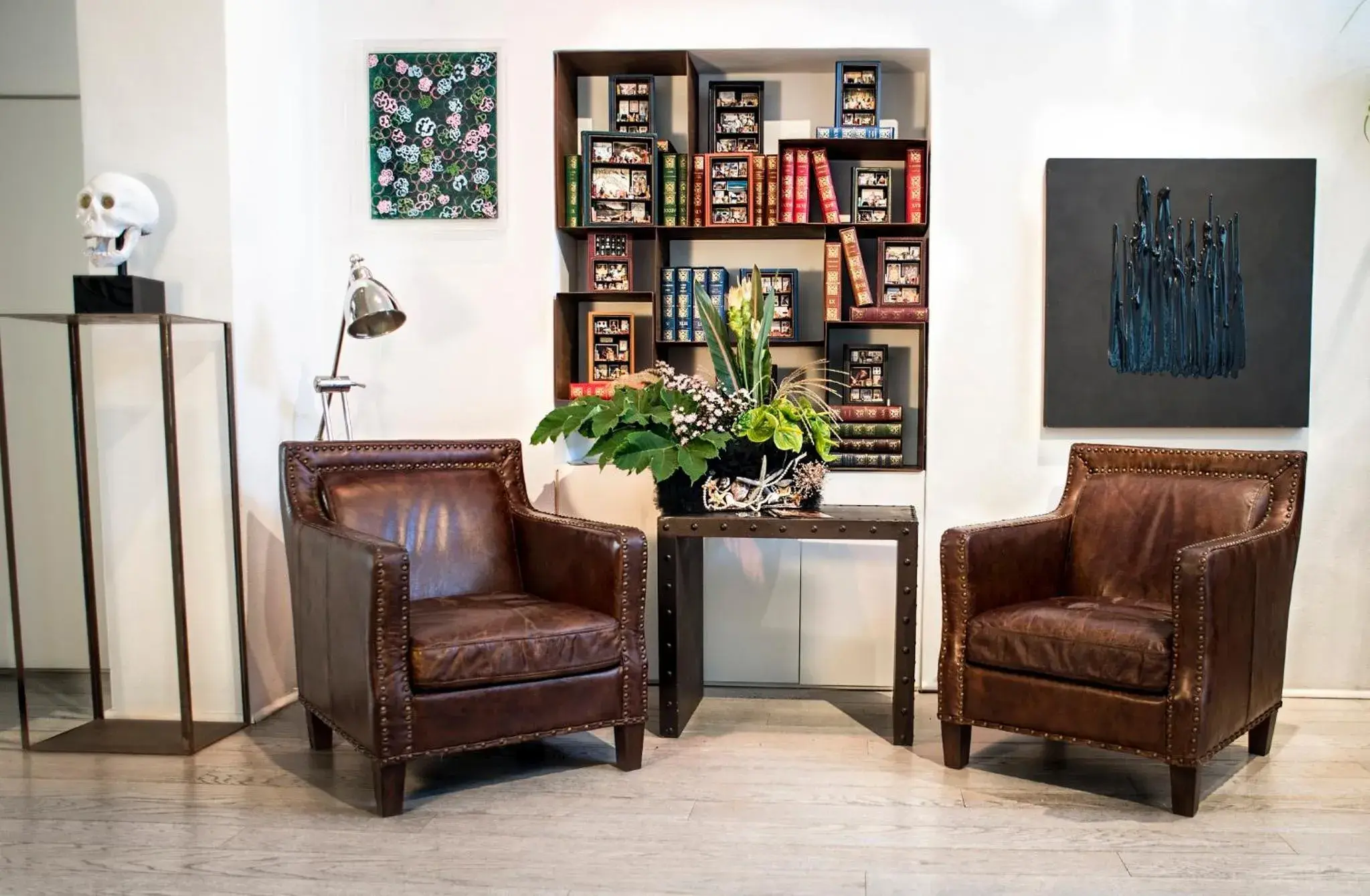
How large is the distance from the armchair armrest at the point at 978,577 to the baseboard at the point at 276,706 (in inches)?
76.2

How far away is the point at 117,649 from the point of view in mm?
3420

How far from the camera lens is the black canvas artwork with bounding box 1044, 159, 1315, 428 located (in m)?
3.68

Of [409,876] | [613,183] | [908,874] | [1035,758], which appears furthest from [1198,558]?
[613,183]

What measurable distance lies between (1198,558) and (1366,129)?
1933mm

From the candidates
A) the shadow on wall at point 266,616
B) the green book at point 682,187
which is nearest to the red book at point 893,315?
the green book at point 682,187

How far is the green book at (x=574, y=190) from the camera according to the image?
394cm

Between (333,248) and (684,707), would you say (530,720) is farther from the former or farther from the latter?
(333,248)

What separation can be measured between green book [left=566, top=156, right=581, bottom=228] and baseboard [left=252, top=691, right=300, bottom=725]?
1827mm

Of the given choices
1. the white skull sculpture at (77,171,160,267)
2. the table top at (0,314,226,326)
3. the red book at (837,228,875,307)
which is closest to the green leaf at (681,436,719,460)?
the red book at (837,228,875,307)

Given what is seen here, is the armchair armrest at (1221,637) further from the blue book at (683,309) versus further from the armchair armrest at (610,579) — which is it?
the blue book at (683,309)

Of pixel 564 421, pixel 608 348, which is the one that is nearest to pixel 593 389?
pixel 608 348

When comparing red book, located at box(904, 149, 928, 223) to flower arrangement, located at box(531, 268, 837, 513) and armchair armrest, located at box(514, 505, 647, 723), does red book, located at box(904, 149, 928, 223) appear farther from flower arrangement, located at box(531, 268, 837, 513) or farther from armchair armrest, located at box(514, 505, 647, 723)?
armchair armrest, located at box(514, 505, 647, 723)

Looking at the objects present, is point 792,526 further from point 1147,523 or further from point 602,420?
point 1147,523

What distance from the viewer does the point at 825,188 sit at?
387 centimetres
